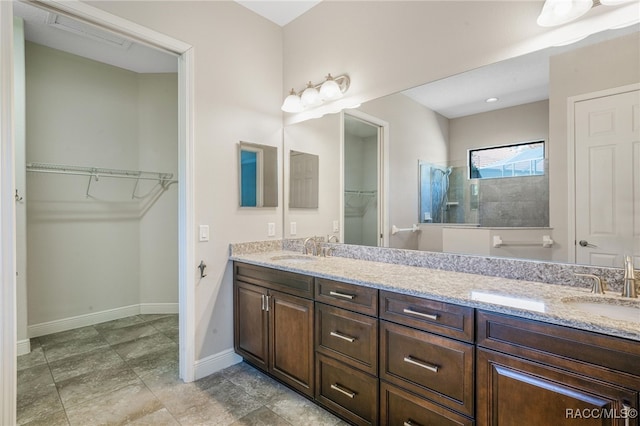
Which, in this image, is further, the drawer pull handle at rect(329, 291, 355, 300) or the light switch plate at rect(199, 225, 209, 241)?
the light switch plate at rect(199, 225, 209, 241)

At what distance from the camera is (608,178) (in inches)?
57.1

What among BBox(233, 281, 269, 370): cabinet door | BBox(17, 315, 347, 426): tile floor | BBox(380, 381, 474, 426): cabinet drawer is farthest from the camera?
BBox(233, 281, 269, 370): cabinet door

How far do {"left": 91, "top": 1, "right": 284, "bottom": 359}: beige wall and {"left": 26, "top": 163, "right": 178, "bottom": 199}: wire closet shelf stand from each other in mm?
1717

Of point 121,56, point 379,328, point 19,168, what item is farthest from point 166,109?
point 379,328

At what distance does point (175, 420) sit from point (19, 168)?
8.23ft

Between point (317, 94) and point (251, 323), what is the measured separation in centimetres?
189

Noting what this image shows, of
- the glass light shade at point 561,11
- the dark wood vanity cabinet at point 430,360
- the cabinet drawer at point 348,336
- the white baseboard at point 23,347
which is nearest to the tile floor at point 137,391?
the white baseboard at point 23,347

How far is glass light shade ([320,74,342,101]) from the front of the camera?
7.93 feet

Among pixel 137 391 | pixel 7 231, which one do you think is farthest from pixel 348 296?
pixel 7 231

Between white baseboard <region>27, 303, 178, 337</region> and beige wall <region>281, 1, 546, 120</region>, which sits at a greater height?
beige wall <region>281, 1, 546, 120</region>

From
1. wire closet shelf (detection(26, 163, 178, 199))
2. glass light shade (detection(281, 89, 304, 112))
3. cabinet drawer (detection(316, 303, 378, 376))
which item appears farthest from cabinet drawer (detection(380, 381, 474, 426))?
wire closet shelf (detection(26, 163, 178, 199))

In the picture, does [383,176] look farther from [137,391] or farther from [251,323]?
[137,391]

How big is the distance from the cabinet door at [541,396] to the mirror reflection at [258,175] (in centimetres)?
202

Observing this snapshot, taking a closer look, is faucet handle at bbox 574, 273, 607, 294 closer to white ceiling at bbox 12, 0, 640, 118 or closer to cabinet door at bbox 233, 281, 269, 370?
white ceiling at bbox 12, 0, 640, 118
